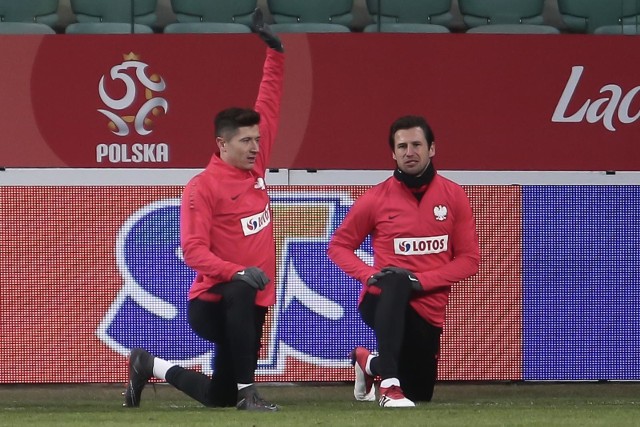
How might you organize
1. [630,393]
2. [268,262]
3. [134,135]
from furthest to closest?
[134,135] < [630,393] < [268,262]

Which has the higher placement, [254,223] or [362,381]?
[254,223]

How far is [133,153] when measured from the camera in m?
8.31

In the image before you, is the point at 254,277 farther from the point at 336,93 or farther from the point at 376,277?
the point at 336,93

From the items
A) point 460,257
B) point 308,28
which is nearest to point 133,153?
point 308,28

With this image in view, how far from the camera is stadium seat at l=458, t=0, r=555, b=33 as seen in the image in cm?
870

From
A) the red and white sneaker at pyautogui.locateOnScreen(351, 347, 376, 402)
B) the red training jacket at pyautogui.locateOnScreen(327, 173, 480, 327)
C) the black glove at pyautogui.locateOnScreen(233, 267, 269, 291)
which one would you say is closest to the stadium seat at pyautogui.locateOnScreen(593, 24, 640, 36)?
the red training jacket at pyautogui.locateOnScreen(327, 173, 480, 327)

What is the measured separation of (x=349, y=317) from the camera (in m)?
7.00

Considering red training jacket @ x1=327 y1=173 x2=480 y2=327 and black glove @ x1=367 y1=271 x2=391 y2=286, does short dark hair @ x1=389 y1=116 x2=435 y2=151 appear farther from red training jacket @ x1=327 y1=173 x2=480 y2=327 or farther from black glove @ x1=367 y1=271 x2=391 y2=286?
black glove @ x1=367 y1=271 x2=391 y2=286

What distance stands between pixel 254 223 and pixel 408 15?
12.0 ft

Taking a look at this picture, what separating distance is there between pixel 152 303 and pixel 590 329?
83.3 inches

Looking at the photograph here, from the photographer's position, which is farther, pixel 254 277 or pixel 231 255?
pixel 231 255

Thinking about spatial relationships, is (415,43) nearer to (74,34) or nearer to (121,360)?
(74,34)

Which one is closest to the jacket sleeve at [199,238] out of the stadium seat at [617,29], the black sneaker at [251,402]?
the black sneaker at [251,402]

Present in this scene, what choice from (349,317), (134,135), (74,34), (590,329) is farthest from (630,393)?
(74,34)
